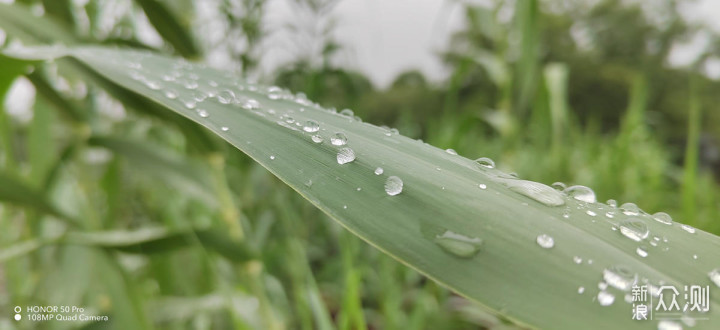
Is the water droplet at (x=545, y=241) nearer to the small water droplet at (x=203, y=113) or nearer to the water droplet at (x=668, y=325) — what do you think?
the water droplet at (x=668, y=325)

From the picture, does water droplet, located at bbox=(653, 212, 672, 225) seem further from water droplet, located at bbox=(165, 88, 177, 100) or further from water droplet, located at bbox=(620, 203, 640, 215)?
water droplet, located at bbox=(165, 88, 177, 100)

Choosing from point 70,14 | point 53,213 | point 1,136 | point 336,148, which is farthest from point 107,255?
point 336,148

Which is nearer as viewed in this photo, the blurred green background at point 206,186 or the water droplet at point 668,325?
the water droplet at point 668,325

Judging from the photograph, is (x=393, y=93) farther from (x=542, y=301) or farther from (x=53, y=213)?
(x=542, y=301)

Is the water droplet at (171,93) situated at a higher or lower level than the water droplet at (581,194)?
higher

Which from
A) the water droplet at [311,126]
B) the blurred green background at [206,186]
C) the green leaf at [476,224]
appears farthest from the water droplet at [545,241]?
the blurred green background at [206,186]
